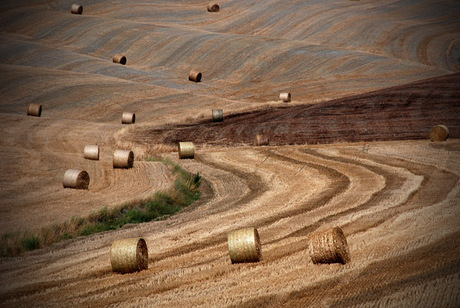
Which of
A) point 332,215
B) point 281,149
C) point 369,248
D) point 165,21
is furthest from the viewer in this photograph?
point 165,21

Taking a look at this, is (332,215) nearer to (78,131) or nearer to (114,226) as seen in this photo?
(114,226)

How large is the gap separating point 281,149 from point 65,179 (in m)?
12.3

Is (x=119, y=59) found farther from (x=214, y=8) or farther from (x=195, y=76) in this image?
(x=214, y=8)

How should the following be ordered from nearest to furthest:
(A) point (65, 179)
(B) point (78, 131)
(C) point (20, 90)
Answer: (A) point (65, 179), (B) point (78, 131), (C) point (20, 90)

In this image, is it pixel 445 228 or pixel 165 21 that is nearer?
pixel 445 228

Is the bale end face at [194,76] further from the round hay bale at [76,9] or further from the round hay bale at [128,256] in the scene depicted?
the round hay bale at [128,256]

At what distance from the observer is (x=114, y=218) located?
15109 millimetres

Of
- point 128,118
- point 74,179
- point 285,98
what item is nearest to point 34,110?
point 128,118

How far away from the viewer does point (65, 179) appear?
1730cm

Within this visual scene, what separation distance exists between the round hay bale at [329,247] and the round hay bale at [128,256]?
3.18 meters

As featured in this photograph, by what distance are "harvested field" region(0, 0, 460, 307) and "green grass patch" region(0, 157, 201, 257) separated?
33cm

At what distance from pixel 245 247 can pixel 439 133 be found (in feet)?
57.0

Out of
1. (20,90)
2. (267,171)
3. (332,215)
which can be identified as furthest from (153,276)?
(20,90)

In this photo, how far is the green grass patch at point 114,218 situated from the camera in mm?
12387
